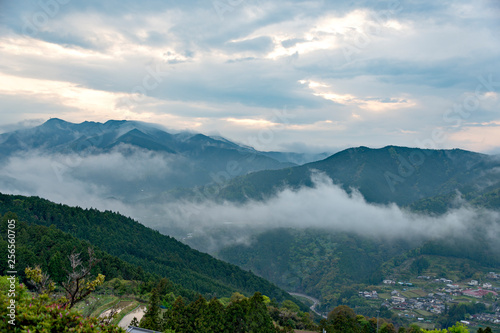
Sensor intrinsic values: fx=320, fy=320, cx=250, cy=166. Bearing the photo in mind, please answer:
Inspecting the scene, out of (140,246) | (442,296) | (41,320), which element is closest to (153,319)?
(41,320)

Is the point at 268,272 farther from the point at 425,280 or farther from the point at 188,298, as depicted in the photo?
the point at 188,298

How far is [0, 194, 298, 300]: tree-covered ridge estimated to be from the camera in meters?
73.8

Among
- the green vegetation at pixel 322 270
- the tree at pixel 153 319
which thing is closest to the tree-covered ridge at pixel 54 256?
the tree at pixel 153 319

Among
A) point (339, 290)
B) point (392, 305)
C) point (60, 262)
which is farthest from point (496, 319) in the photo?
point (60, 262)

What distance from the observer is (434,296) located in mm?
131250

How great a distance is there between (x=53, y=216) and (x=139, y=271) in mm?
35553

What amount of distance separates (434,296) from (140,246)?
389 ft

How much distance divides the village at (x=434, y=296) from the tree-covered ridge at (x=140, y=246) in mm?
55354

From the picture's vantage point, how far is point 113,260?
183 ft

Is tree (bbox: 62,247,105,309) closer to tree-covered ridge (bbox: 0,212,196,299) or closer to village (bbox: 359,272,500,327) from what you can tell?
tree-covered ridge (bbox: 0,212,196,299)

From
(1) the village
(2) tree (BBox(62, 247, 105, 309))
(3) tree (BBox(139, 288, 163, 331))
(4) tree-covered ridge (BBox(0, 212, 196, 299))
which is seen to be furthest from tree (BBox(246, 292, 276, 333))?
(1) the village

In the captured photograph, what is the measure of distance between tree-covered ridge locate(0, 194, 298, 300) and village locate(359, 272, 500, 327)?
5535 cm

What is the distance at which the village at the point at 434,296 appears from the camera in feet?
367

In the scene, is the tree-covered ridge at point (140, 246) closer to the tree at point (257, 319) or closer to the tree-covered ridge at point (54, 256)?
the tree-covered ridge at point (54, 256)
